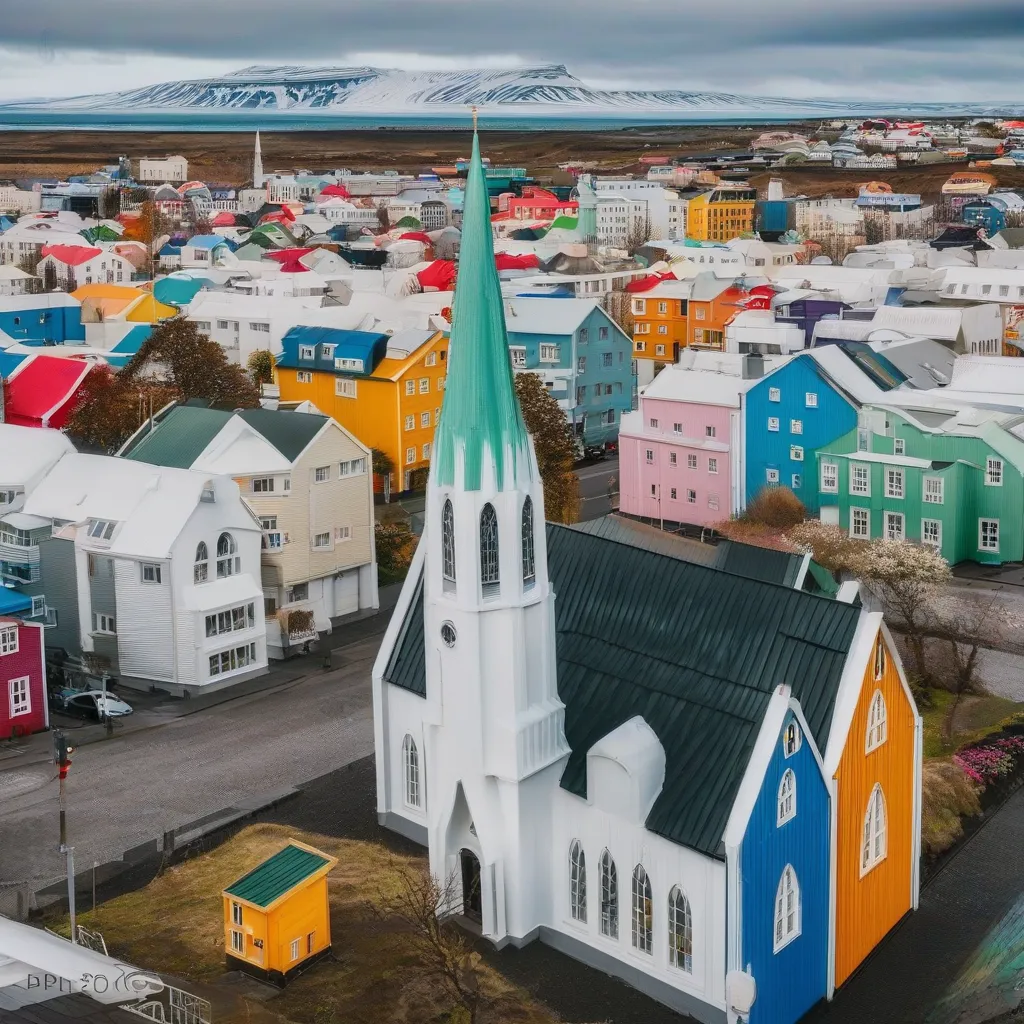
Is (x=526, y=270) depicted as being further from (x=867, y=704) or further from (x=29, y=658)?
(x=867, y=704)

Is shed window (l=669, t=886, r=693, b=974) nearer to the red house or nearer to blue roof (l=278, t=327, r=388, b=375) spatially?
the red house

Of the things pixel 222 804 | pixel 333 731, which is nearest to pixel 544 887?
pixel 222 804

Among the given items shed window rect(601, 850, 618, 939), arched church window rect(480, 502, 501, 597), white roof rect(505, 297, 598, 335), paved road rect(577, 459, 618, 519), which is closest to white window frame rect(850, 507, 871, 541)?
paved road rect(577, 459, 618, 519)

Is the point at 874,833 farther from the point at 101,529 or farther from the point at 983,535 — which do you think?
the point at 983,535

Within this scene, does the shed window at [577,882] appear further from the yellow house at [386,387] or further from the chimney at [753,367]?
the yellow house at [386,387]

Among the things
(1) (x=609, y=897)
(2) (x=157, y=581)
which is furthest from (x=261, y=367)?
(1) (x=609, y=897)
